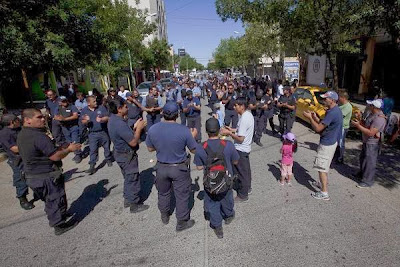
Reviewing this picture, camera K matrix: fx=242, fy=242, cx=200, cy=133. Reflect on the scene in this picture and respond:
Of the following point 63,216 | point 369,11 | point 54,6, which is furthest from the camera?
point 54,6

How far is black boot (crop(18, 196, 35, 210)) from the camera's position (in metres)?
4.74

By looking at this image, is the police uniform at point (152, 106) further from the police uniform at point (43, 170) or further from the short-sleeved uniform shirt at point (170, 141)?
the short-sleeved uniform shirt at point (170, 141)

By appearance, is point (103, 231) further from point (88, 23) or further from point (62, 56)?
point (88, 23)

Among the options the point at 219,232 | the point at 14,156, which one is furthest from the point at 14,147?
the point at 219,232

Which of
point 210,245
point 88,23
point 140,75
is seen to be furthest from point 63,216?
point 140,75

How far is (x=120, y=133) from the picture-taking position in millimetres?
3986

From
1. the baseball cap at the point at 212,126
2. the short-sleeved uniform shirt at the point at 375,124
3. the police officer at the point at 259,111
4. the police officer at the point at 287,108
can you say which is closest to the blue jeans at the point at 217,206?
the baseball cap at the point at 212,126

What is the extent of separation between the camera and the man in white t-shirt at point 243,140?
4.02 m

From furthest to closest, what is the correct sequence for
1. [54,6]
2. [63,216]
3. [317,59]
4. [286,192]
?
[317,59] < [54,6] < [286,192] < [63,216]

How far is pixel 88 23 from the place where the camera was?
977 cm

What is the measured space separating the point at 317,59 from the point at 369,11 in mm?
18469

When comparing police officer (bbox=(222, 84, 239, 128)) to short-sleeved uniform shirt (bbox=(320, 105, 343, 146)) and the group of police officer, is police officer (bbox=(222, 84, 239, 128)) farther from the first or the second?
the group of police officer

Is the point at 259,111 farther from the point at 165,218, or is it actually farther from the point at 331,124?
the point at 165,218

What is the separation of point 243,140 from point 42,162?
305cm
